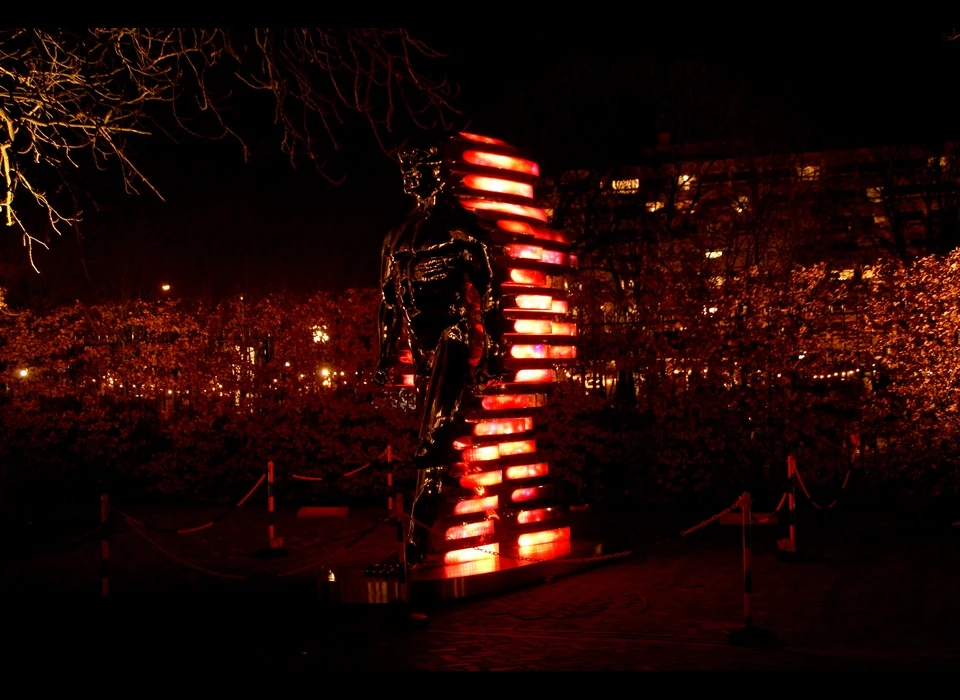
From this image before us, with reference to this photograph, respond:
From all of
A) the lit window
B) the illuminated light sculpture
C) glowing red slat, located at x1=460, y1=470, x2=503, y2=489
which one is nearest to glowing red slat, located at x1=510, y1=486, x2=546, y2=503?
the illuminated light sculpture

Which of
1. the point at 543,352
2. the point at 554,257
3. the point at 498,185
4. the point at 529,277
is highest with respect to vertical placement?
the point at 498,185

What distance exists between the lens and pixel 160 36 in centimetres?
1272

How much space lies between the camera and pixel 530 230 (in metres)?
10.5

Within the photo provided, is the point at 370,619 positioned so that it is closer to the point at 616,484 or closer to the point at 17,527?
the point at 616,484

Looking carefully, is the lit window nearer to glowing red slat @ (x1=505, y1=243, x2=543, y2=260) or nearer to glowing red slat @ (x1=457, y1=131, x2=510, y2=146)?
glowing red slat @ (x1=457, y1=131, x2=510, y2=146)

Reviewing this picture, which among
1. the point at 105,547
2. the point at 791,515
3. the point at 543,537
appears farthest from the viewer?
the point at 791,515

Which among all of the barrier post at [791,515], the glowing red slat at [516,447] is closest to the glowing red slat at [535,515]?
the glowing red slat at [516,447]

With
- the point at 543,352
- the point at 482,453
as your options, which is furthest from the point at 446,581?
the point at 543,352

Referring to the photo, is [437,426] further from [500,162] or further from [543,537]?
[500,162]

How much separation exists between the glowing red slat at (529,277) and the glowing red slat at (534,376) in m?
0.83

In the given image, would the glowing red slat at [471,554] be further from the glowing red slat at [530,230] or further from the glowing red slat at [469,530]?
the glowing red slat at [530,230]

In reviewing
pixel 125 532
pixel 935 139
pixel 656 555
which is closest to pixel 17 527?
pixel 125 532

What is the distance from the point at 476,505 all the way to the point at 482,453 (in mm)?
474

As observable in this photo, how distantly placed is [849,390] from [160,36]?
9.37 m
